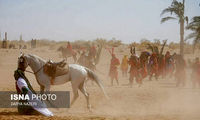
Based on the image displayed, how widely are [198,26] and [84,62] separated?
1233 cm

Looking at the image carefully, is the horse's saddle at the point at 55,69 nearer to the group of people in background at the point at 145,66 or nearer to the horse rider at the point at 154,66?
the group of people in background at the point at 145,66

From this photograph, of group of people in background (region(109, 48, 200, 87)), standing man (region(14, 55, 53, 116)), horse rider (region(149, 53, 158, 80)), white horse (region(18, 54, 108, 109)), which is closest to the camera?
standing man (region(14, 55, 53, 116))

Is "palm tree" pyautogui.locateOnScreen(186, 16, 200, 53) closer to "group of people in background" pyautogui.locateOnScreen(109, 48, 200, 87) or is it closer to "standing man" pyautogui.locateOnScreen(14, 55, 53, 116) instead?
"group of people in background" pyautogui.locateOnScreen(109, 48, 200, 87)

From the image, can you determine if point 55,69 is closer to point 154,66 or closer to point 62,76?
point 62,76

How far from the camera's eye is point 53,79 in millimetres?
10586

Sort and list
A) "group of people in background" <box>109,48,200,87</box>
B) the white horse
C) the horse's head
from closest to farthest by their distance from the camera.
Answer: the horse's head, the white horse, "group of people in background" <box>109,48,200,87</box>

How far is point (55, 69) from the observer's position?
34.7ft

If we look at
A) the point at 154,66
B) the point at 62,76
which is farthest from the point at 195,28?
the point at 62,76

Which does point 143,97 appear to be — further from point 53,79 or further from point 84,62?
point 84,62

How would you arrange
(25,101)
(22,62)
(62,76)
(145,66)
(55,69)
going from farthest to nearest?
(145,66) < (62,76) < (55,69) < (22,62) < (25,101)

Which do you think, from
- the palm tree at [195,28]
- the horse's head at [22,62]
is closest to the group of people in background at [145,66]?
the palm tree at [195,28]

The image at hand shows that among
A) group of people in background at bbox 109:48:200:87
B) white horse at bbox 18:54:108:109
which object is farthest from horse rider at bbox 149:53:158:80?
white horse at bbox 18:54:108:109

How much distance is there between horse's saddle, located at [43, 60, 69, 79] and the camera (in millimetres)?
10422

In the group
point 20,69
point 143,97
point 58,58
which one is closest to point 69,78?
point 20,69
